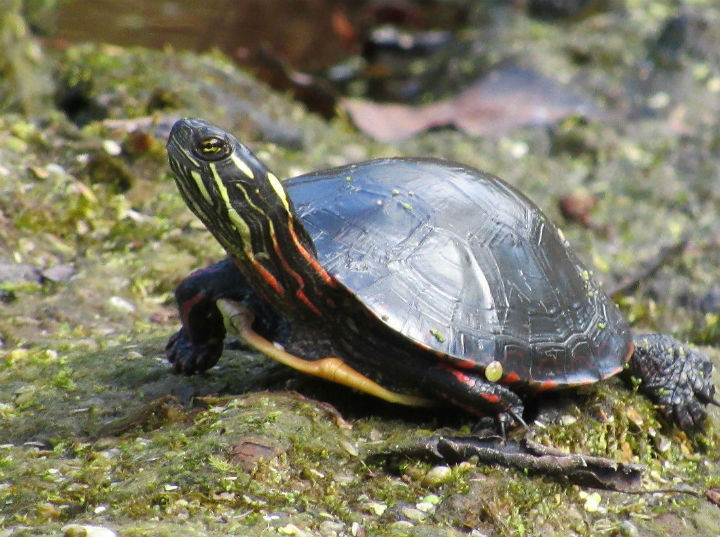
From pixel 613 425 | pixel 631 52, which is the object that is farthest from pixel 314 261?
pixel 631 52

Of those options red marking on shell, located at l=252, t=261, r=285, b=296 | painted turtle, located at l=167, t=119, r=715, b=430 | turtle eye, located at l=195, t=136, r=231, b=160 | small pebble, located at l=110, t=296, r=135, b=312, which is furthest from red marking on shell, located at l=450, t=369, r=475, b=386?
small pebble, located at l=110, t=296, r=135, b=312

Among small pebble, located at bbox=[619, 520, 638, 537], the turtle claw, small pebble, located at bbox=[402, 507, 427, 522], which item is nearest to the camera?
small pebble, located at bbox=[402, 507, 427, 522]

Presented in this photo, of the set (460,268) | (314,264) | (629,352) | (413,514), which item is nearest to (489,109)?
(629,352)

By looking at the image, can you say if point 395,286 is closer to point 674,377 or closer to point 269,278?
point 269,278

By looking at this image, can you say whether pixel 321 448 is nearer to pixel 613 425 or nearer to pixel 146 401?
pixel 146 401

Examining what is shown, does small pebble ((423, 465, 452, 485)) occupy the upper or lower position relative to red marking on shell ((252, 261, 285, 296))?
lower

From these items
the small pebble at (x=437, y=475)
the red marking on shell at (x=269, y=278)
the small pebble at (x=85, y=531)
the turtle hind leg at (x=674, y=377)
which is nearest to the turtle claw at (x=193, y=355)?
the red marking on shell at (x=269, y=278)

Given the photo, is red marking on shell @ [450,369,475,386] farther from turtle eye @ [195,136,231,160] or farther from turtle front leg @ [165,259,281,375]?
turtle eye @ [195,136,231,160]
